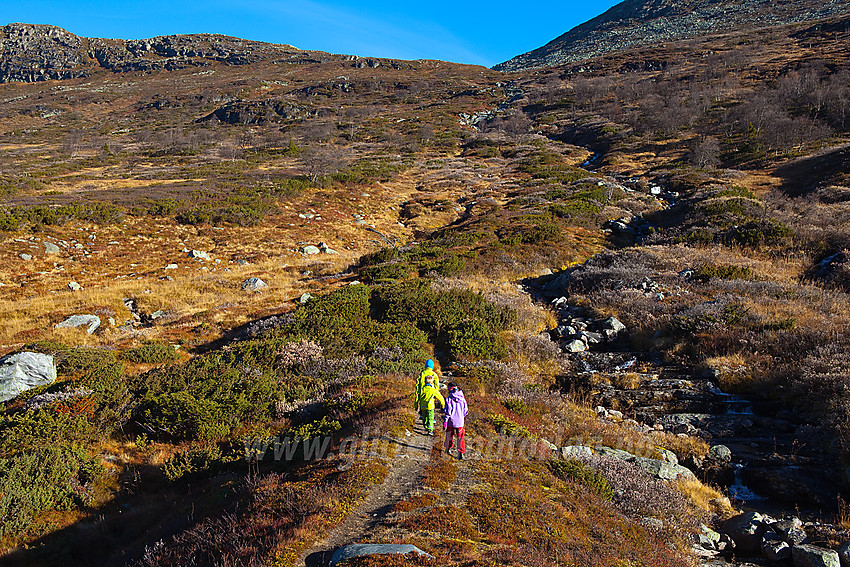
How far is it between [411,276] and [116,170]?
51.7 meters

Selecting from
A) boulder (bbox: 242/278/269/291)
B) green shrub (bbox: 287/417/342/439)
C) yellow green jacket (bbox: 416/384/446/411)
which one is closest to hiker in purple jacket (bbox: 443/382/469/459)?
yellow green jacket (bbox: 416/384/446/411)

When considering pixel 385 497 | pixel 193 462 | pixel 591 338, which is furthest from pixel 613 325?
pixel 193 462

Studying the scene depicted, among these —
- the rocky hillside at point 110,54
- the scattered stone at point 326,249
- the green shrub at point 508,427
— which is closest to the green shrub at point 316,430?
the green shrub at point 508,427

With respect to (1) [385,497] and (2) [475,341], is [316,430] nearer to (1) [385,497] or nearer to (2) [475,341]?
(1) [385,497]

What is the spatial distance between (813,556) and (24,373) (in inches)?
615

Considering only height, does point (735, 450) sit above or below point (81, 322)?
below

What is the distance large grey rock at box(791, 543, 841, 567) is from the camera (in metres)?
4.87

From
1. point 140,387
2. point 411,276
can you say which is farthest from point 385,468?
point 411,276

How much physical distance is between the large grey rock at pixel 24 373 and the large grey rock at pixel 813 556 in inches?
594

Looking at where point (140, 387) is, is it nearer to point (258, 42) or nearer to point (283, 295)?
point (283, 295)

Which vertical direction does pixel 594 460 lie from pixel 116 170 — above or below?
below

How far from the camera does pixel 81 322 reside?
649 inches

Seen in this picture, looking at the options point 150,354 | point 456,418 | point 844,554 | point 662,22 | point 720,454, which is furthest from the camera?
point 662,22

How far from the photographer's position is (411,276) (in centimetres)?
1977
